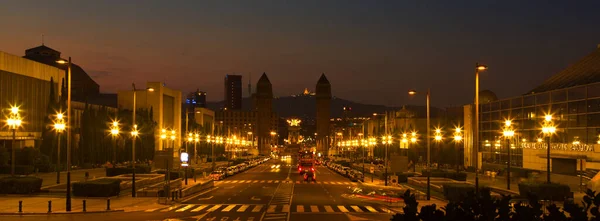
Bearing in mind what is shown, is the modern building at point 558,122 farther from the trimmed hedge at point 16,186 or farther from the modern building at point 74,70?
the modern building at point 74,70

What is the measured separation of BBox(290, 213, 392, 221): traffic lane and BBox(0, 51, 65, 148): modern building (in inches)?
2267

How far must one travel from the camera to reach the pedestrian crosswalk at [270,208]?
37750 millimetres

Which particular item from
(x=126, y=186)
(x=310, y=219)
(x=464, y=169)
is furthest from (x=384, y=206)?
(x=464, y=169)

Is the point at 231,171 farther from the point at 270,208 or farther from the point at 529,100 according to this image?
the point at 270,208

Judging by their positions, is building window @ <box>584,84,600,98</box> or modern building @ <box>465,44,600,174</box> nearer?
building window @ <box>584,84,600,98</box>

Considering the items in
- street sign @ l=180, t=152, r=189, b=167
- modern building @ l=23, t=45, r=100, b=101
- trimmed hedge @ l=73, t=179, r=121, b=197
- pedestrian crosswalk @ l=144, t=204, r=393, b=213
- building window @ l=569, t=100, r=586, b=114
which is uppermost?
modern building @ l=23, t=45, r=100, b=101

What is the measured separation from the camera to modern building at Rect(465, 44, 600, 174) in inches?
2495

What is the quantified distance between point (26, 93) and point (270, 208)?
6189 cm

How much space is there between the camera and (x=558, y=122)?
2771 inches

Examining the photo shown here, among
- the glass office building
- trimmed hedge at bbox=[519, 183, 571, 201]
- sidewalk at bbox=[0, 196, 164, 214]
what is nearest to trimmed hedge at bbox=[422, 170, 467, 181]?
the glass office building

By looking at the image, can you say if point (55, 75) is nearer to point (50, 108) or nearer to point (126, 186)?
point (50, 108)

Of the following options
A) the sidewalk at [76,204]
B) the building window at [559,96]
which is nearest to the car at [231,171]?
the sidewalk at [76,204]

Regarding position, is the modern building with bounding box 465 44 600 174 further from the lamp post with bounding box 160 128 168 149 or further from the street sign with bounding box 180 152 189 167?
the lamp post with bounding box 160 128 168 149

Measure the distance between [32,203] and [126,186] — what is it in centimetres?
1301
